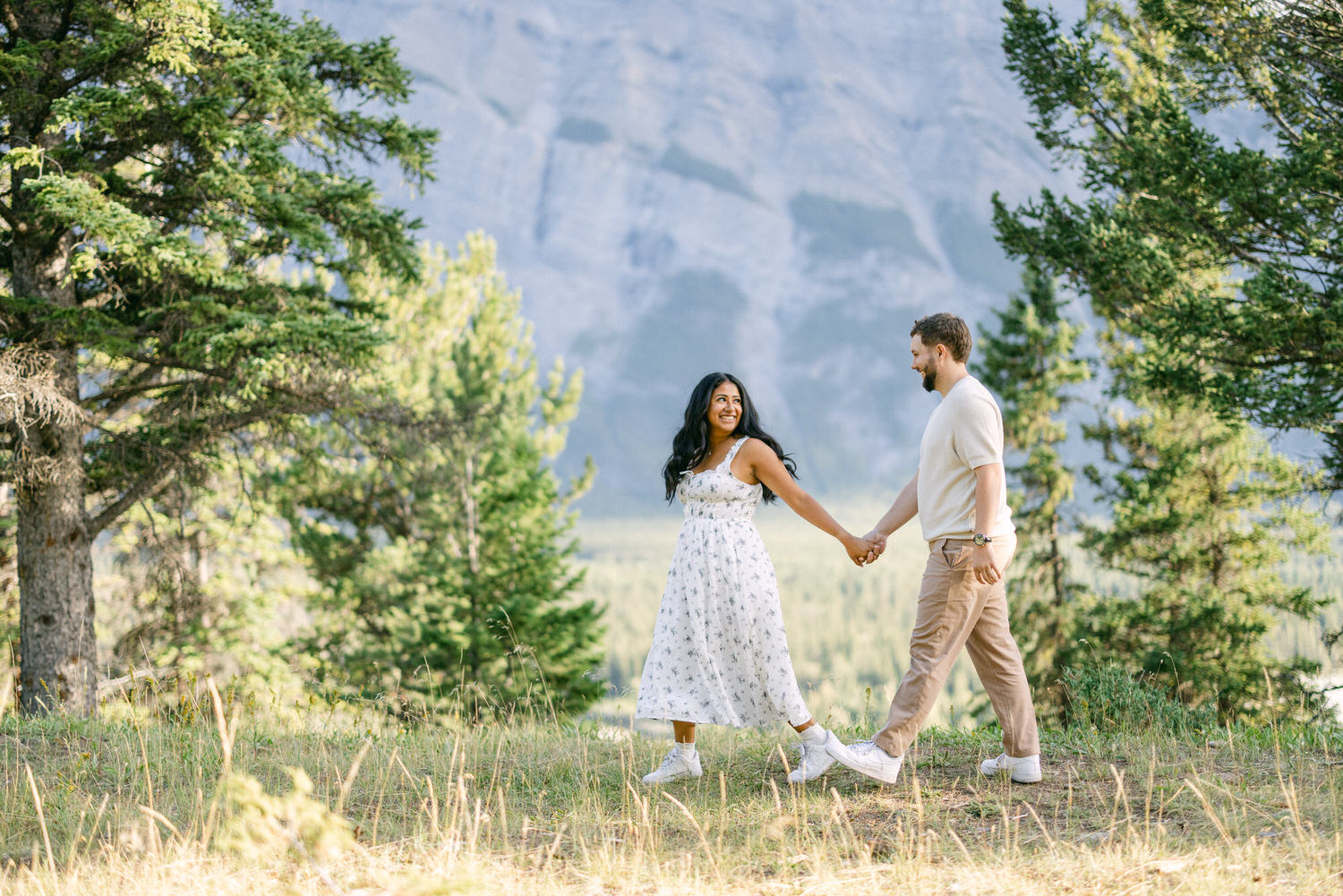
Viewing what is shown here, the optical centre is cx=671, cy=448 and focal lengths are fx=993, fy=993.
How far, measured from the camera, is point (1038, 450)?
75.4 feet

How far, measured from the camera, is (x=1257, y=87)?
38.1 feet

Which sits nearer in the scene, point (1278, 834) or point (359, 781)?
point (1278, 834)

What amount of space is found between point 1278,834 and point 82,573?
10188 mm

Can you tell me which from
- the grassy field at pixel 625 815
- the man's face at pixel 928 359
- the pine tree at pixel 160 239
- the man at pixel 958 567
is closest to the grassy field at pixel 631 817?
the grassy field at pixel 625 815

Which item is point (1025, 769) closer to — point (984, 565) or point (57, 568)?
point (984, 565)

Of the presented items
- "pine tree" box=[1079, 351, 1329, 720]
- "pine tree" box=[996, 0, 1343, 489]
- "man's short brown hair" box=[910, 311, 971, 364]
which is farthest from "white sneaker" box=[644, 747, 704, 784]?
"pine tree" box=[1079, 351, 1329, 720]

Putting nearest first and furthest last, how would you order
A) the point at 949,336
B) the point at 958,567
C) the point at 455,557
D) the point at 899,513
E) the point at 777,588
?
1. the point at 777,588
2. the point at 958,567
3. the point at 949,336
4. the point at 899,513
5. the point at 455,557

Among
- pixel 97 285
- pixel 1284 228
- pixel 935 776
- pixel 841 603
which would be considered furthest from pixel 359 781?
pixel 841 603

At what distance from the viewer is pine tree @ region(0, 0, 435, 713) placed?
28.5 ft

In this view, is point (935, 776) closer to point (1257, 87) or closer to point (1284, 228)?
point (1284, 228)

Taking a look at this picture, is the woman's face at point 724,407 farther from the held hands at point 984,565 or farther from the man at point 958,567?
the held hands at point 984,565

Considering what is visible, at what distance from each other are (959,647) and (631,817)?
167 centimetres

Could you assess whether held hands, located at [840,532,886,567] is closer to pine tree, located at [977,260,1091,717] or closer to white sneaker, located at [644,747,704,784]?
white sneaker, located at [644,747,704,784]

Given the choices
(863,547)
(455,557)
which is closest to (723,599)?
(863,547)
